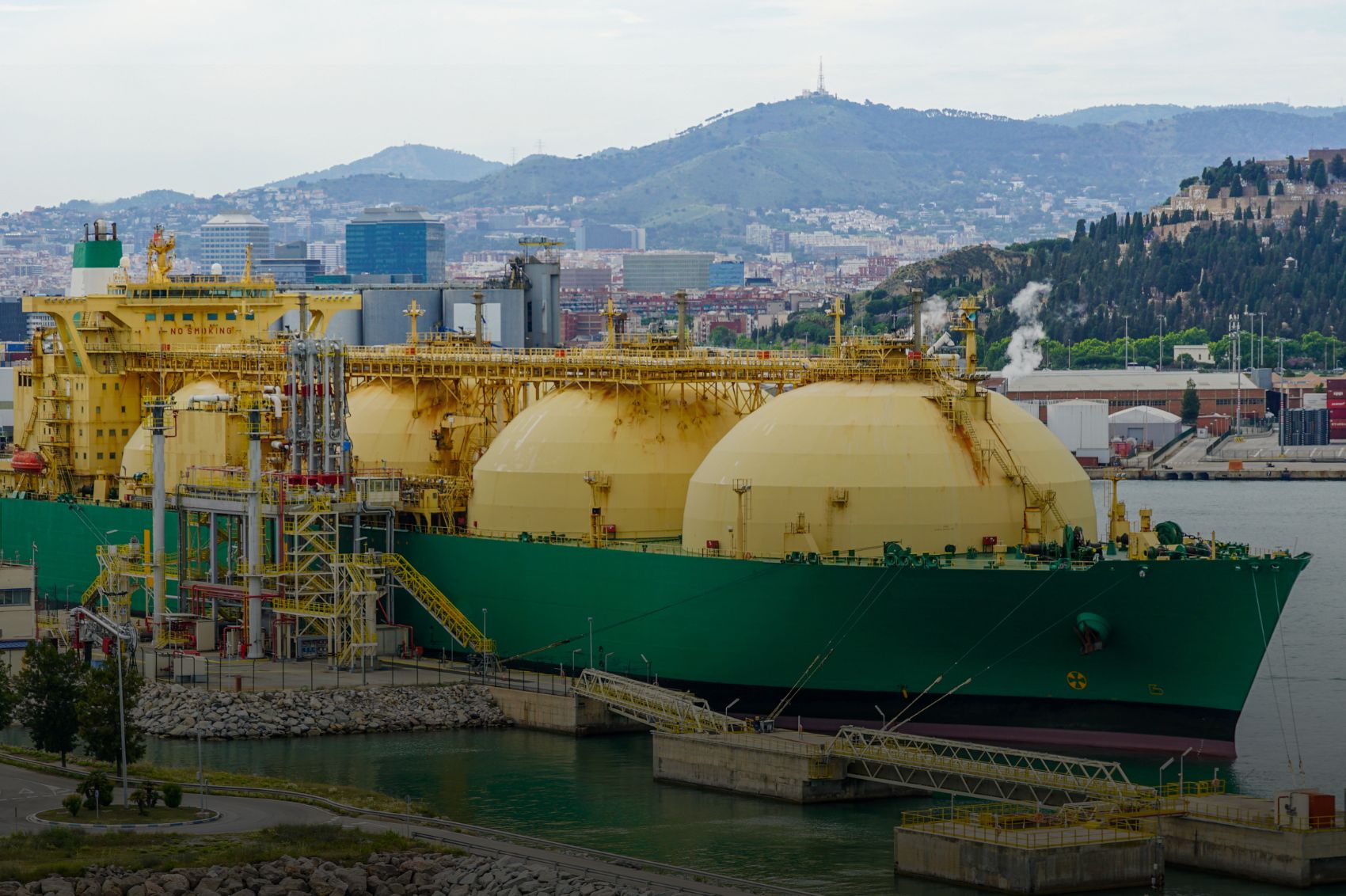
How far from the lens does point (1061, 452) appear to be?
2004 inches

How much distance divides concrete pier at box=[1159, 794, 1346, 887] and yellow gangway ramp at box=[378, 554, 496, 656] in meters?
20.7

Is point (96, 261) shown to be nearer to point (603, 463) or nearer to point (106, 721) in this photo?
point (603, 463)

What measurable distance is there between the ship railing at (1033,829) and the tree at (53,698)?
49.5ft

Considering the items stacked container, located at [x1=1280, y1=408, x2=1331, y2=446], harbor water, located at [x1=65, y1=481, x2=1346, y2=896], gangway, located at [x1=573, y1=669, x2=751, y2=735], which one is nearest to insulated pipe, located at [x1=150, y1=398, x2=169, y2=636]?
harbor water, located at [x1=65, y1=481, x2=1346, y2=896]

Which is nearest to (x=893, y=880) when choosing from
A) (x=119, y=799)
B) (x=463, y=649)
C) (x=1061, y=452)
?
(x=119, y=799)

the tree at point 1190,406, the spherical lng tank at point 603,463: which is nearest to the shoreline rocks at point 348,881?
the spherical lng tank at point 603,463

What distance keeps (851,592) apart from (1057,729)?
4493mm

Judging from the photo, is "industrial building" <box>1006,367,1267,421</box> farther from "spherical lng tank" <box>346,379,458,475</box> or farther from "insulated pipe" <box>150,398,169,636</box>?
"insulated pipe" <box>150,398,169,636</box>

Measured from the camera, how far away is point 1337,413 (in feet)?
545

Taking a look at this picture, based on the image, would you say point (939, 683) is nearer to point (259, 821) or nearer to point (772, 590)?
point (772, 590)

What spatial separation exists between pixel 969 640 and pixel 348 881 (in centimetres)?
1492

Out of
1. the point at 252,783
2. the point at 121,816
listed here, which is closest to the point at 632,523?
the point at 252,783

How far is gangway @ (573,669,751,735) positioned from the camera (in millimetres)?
45812

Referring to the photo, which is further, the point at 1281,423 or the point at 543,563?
the point at 1281,423
